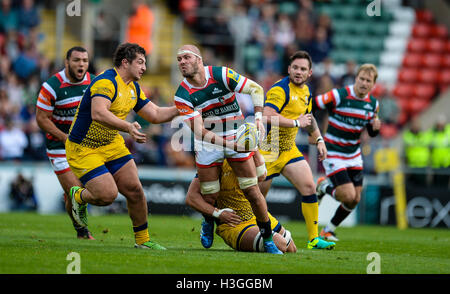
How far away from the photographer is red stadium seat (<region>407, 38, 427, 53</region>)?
28531 mm

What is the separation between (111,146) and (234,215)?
1851 millimetres

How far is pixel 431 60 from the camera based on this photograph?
91.9 feet

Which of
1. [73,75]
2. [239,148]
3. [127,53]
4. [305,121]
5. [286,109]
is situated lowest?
[239,148]

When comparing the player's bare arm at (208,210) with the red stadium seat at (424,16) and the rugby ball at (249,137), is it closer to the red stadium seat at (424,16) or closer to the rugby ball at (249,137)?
the rugby ball at (249,137)

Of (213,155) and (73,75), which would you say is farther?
(73,75)

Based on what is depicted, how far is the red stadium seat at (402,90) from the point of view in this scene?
26.9m

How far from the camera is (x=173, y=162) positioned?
Answer: 20.8 metres

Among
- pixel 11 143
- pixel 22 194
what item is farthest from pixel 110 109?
pixel 11 143

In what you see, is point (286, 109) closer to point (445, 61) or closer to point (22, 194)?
point (22, 194)

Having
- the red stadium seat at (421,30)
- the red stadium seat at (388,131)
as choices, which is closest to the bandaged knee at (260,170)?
the red stadium seat at (388,131)
